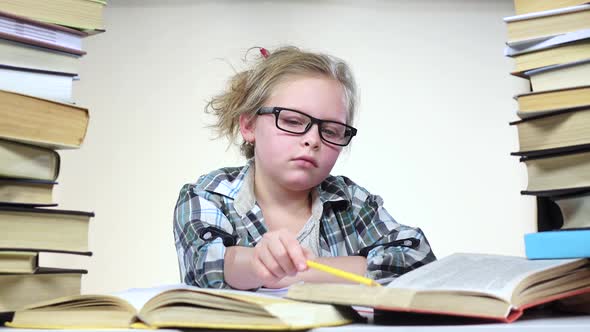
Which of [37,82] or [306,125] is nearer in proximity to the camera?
[37,82]

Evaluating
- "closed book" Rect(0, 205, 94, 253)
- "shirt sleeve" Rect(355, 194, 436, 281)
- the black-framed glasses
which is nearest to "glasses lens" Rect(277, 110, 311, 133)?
the black-framed glasses

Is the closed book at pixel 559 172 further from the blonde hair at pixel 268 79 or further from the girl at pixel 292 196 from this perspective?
the blonde hair at pixel 268 79

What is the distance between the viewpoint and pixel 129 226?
3139 millimetres

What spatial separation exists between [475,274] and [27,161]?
0.49 metres

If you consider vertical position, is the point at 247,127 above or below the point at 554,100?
above

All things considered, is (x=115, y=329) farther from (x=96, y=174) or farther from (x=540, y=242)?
(x=96, y=174)

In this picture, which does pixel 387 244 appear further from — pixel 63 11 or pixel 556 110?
pixel 63 11

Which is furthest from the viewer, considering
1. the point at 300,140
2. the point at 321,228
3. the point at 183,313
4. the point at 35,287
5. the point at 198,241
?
the point at 321,228

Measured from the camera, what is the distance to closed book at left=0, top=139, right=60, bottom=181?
2.75ft

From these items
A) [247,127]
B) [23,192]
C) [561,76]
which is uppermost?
[247,127]

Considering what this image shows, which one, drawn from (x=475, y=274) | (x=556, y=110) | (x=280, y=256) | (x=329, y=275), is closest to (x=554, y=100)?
(x=556, y=110)

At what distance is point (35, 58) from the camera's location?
89 centimetres

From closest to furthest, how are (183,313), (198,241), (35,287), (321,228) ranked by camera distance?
(183,313) → (35,287) → (198,241) → (321,228)

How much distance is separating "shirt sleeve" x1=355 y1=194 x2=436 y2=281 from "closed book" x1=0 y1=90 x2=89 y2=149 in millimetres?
548
